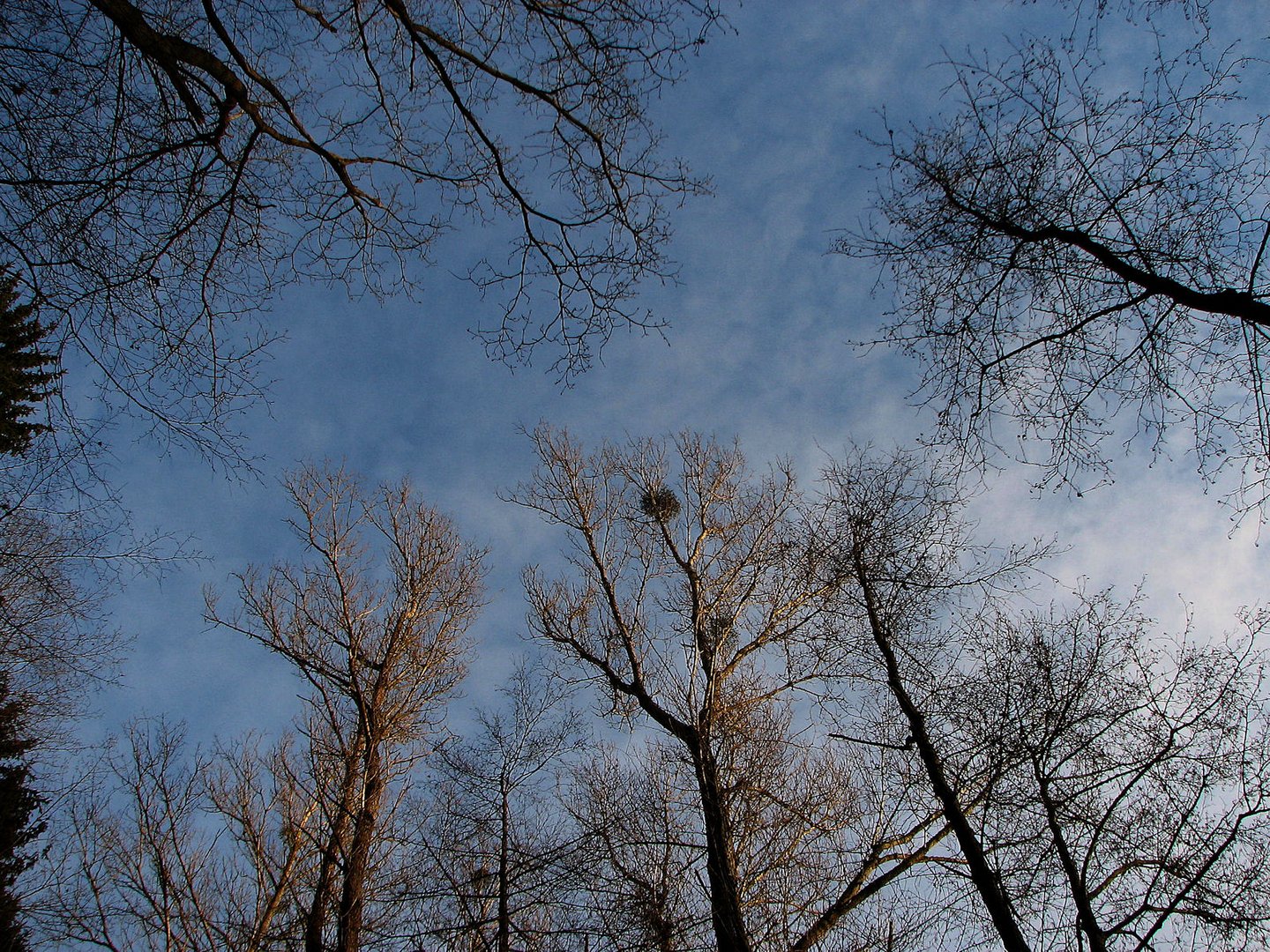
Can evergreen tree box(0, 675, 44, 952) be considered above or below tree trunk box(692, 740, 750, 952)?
above

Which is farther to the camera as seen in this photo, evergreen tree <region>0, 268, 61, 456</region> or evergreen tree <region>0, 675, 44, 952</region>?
evergreen tree <region>0, 675, 44, 952</region>

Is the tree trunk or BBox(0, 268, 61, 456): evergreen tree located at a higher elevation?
BBox(0, 268, 61, 456): evergreen tree

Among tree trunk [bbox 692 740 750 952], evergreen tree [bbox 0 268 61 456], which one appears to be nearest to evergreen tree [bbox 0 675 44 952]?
evergreen tree [bbox 0 268 61 456]

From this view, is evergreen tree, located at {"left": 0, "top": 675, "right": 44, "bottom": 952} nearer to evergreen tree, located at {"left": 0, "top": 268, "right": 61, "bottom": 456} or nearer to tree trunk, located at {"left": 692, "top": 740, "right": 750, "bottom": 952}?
evergreen tree, located at {"left": 0, "top": 268, "right": 61, "bottom": 456}

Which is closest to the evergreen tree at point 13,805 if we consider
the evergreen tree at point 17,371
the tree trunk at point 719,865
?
the evergreen tree at point 17,371

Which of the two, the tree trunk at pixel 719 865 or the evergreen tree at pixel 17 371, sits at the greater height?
the evergreen tree at pixel 17 371

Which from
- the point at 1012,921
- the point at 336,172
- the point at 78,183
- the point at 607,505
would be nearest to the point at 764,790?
the point at 1012,921

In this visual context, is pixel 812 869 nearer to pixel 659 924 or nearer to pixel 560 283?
pixel 659 924

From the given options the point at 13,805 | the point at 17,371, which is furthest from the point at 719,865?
the point at 13,805

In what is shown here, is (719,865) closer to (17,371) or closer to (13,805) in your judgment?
(17,371)

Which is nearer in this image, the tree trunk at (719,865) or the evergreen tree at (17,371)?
the evergreen tree at (17,371)

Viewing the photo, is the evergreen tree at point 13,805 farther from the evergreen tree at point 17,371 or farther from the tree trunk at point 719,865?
the tree trunk at point 719,865

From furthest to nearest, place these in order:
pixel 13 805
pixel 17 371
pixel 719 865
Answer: pixel 13 805
pixel 719 865
pixel 17 371

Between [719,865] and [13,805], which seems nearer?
[719,865]
